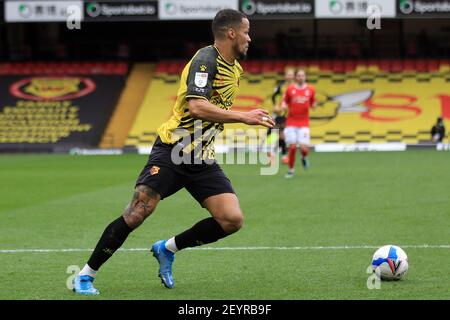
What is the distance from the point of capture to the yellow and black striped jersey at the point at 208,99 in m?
7.39

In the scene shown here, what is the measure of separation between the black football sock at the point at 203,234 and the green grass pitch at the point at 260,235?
385mm

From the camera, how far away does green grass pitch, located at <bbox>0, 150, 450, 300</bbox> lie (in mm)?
7758

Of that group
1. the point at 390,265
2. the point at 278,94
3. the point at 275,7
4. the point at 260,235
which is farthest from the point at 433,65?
the point at 390,265

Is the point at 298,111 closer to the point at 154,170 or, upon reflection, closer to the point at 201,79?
the point at 154,170

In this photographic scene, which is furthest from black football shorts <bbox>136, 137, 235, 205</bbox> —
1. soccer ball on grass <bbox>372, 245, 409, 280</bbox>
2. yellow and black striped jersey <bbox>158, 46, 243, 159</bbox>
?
soccer ball on grass <bbox>372, 245, 409, 280</bbox>

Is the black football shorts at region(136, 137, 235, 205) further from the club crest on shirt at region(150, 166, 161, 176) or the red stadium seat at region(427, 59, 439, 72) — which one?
the red stadium seat at region(427, 59, 439, 72)

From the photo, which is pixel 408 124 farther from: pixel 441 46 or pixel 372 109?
pixel 441 46

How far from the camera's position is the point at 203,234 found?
783cm

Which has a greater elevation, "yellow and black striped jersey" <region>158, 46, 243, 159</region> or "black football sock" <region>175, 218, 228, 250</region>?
"yellow and black striped jersey" <region>158, 46, 243, 159</region>

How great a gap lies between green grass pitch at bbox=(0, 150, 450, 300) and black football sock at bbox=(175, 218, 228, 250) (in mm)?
385

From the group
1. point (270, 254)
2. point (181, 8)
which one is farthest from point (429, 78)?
point (270, 254)

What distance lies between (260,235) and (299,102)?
31.4 ft

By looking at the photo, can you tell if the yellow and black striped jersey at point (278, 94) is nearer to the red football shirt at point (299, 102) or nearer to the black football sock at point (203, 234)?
the red football shirt at point (299, 102)

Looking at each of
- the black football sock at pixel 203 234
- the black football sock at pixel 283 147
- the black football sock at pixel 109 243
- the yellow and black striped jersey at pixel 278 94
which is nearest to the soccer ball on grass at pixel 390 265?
the black football sock at pixel 203 234
